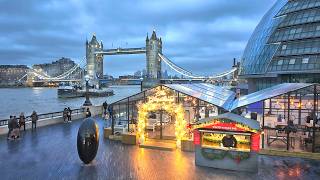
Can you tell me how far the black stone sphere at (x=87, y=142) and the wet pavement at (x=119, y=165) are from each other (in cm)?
46

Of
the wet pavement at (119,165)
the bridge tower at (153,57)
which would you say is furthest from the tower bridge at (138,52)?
the wet pavement at (119,165)

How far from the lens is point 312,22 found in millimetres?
41406

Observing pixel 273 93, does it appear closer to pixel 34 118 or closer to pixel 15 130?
pixel 15 130

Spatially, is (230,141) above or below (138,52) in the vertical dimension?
below

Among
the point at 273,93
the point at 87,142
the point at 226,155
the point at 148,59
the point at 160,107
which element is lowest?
the point at 226,155

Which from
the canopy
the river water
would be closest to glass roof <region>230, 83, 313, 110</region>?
the canopy

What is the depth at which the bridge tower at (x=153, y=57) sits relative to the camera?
156575 mm

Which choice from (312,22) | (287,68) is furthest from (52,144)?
(312,22)

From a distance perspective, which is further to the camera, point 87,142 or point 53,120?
point 53,120

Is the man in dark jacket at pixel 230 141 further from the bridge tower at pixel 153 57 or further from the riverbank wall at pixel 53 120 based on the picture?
the bridge tower at pixel 153 57

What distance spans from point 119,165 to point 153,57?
14981 centimetres

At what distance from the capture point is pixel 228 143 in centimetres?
1525

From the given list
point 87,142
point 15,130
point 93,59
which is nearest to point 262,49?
point 15,130

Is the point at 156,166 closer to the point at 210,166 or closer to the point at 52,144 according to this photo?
the point at 210,166
